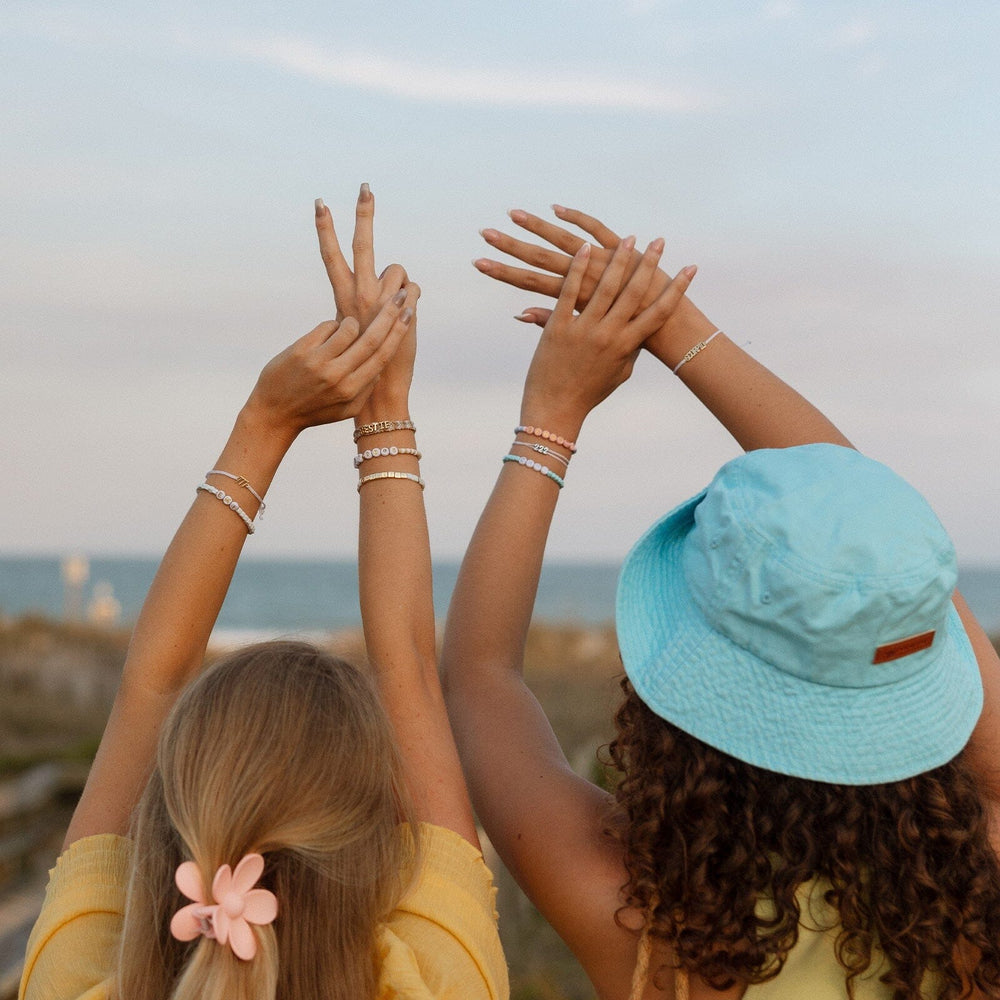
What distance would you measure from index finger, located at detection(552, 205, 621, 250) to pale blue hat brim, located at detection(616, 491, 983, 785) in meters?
0.85

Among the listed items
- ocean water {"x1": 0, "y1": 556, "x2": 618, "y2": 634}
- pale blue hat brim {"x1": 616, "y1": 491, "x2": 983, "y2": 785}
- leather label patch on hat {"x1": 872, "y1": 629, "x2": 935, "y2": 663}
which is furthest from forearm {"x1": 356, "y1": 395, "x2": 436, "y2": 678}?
ocean water {"x1": 0, "y1": 556, "x2": 618, "y2": 634}

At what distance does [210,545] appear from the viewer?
1714 millimetres

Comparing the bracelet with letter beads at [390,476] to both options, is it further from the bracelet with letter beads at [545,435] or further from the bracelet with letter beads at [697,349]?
the bracelet with letter beads at [697,349]

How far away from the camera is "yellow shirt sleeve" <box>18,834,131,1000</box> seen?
58.0 inches

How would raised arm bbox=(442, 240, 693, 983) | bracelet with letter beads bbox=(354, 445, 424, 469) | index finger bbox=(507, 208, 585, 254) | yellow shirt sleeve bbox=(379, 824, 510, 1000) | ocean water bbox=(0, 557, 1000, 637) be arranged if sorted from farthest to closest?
ocean water bbox=(0, 557, 1000, 637)
index finger bbox=(507, 208, 585, 254)
bracelet with letter beads bbox=(354, 445, 424, 469)
raised arm bbox=(442, 240, 693, 983)
yellow shirt sleeve bbox=(379, 824, 510, 1000)

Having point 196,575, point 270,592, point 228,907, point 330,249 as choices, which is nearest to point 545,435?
point 330,249

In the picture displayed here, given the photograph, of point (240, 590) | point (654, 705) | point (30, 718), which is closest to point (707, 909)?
point (654, 705)

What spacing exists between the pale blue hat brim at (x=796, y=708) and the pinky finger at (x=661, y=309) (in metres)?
0.63

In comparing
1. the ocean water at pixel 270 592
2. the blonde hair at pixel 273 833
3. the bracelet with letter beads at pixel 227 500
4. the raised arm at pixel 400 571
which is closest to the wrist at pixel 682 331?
the raised arm at pixel 400 571

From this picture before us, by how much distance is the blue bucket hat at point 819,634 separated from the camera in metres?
1.38

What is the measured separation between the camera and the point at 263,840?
1.37 metres

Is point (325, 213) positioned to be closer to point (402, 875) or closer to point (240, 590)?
point (402, 875)

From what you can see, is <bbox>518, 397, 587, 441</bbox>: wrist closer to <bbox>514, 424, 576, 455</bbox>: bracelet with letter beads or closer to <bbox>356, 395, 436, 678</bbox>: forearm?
<bbox>514, 424, 576, 455</bbox>: bracelet with letter beads

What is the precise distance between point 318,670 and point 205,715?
15 centimetres
